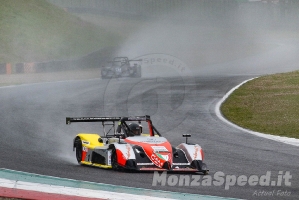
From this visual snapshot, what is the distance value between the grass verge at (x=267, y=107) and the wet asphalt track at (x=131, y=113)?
66cm

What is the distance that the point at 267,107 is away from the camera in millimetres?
18375

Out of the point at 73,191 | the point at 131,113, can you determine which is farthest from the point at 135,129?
the point at 131,113

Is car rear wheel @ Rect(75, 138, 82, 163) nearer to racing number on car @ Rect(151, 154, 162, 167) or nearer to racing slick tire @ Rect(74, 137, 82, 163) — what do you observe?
racing slick tire @ Rect(74, 137, 82, 163)

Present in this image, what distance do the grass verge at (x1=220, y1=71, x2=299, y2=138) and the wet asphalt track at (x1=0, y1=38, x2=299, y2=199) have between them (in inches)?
26.1

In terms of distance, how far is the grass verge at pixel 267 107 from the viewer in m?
15.4

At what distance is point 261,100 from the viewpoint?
785 inches

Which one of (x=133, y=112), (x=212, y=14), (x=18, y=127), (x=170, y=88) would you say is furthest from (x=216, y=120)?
(x=212, y=14)

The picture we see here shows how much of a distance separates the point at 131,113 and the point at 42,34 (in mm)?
29331

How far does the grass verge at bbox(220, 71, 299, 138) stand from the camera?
50.4 ft

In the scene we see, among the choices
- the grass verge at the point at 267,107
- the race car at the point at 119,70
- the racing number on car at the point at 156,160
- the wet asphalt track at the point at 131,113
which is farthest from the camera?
the race car at the point at 119,70

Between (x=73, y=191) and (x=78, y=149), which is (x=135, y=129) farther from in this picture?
(x=73, y=191)

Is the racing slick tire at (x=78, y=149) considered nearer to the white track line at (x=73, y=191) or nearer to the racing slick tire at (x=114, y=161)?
the racing slick tire at (x=114, y=161)

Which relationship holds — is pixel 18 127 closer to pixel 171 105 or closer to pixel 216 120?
pixel 216 120

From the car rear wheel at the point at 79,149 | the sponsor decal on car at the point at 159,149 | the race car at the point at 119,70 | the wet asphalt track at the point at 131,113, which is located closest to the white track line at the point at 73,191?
the wet asphalt track at the point at 131,113
